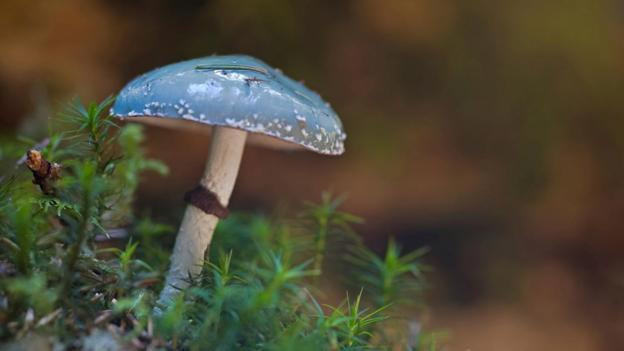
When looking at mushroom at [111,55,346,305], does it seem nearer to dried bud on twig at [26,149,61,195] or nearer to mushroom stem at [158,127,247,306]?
mushroom stem at [158,127,247,306]

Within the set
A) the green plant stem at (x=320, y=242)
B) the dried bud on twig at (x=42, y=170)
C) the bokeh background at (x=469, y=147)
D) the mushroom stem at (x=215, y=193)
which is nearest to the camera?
the dried bud on twig at (x=42, y=170)

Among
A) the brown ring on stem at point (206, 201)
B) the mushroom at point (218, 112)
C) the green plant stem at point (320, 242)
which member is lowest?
the green plant stem at point (320, 242)

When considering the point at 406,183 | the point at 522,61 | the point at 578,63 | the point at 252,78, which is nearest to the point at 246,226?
the point at 252,78

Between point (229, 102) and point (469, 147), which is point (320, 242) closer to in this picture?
point (229, 102)

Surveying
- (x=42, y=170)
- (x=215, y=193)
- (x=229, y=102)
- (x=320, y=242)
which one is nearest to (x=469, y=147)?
(x=320, y=242)

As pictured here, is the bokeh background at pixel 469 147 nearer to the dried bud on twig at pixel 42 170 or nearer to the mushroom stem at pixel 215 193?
the mushroom stem at pixel 215 193

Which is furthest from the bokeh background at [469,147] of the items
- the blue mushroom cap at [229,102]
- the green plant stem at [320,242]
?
the blue mushroom cap at [229,102]
